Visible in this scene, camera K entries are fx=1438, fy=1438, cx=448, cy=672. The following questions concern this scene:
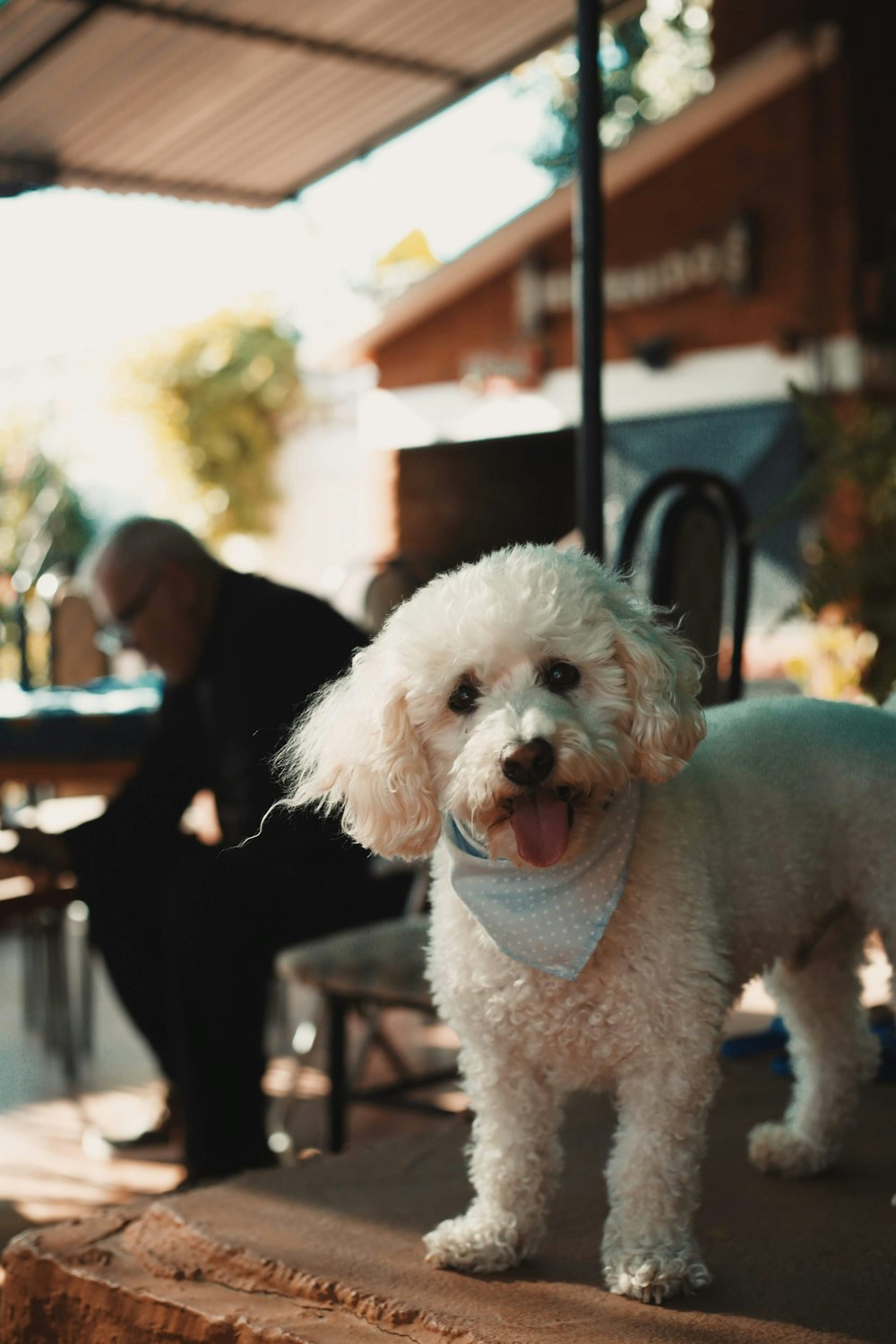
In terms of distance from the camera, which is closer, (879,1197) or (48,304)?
(879,1197)

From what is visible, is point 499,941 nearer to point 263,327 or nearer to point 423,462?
point 423,462

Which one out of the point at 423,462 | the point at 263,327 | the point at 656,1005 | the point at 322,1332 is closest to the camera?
the point at 656,1005

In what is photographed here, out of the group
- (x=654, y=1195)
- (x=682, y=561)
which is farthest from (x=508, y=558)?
(x=682, y=561)

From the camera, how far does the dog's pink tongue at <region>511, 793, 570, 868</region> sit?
5.02ft

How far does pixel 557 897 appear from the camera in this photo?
1.60m

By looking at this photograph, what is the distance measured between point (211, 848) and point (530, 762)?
2.35 meters

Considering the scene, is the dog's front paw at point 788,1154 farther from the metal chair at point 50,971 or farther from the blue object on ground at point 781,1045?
the metal chair at point 50,971

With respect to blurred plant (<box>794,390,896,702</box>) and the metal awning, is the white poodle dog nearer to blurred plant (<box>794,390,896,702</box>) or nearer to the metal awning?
blurred plant (<box>794,390,896,702</box>)

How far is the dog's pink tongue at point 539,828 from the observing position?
153 cm

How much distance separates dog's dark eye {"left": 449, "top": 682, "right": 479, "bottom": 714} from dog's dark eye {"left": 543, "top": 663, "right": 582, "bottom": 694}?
0.27ft

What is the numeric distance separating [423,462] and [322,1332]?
28.8 ft

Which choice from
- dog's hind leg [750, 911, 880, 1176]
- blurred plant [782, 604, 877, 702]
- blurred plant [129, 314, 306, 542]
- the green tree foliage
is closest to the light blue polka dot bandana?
dog's hind leg [750, 911, 880, 1176]

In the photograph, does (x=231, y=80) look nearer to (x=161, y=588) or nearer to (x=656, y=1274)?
(x=161, y=588)

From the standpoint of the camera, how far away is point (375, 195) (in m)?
13.6
